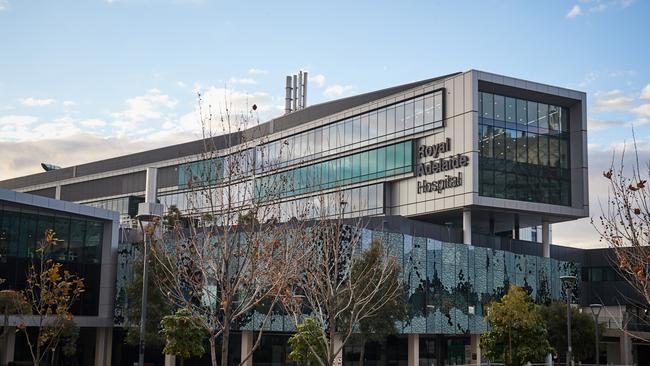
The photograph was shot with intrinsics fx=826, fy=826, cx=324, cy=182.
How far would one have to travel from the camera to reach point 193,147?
283 feet

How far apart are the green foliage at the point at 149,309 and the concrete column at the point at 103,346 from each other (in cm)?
715

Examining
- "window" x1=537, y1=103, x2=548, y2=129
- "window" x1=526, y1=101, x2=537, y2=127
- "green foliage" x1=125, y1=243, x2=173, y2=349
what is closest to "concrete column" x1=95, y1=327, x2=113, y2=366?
"green foliage" x1=125, y1=243, x2=173, y2=349

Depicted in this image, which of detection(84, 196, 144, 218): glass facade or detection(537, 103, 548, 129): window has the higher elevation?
detection(537, 103, 548, 129): window

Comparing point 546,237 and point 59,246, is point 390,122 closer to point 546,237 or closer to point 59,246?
point 546,237

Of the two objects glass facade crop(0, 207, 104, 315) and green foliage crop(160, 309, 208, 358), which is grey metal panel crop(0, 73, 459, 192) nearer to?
glass facade crop(0, 207, 104, 315)

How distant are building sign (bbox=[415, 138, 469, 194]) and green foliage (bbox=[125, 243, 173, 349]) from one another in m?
21.4

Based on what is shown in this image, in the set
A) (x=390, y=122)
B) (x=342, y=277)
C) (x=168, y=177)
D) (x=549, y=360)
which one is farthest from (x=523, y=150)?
(x=168, y=177)

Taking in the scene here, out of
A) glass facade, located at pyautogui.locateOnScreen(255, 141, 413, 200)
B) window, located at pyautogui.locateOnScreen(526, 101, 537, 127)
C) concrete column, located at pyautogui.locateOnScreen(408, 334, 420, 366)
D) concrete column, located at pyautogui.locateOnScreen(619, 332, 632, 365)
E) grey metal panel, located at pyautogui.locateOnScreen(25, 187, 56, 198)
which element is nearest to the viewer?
concrete column, located at pyautogui.locateOnScreen(408, 334, 420, 366)

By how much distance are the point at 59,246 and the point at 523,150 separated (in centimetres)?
3499

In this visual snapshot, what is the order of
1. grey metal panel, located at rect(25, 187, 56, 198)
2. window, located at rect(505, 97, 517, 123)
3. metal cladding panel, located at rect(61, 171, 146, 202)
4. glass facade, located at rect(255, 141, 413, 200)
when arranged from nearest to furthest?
window, located at rect(505, 97, 517, 123) → glass facade, located at rect(255, 141, 413, 200) → metal cladding panel, located at rect(61, 171, 146, 202) → grey metal panel, located at rect(25, 187, 56, 198)

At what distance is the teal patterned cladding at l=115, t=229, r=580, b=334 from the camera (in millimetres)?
A: 54812

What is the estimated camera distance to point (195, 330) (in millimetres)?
40688

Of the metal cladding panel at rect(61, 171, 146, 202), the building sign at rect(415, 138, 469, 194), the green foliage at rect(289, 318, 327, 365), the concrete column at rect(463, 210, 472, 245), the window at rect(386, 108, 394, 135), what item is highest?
the window at rect(386, 108, 394, 135)

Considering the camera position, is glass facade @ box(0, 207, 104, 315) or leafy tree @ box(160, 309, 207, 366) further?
glass facade @ box(0, 207, 104, 315)
